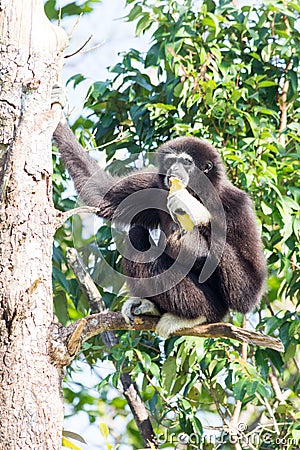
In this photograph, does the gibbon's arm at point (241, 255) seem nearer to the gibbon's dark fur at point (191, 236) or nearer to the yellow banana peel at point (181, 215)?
the gibbon's dark fur at point (191, 236)

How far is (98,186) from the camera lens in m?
5.01

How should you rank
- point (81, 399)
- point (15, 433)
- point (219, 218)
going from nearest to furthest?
point (15, 433) → point (219, 218) → point (81, 399)

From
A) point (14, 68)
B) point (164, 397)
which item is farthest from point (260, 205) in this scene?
point (14, 68)

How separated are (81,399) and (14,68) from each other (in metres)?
4.53

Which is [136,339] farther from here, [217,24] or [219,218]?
[217,24]

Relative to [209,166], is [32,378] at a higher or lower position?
lower

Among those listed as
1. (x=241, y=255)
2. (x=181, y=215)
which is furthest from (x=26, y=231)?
(x=241, y=255)

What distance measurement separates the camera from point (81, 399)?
7.47m

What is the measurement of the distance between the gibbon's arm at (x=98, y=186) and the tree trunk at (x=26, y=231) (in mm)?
1119

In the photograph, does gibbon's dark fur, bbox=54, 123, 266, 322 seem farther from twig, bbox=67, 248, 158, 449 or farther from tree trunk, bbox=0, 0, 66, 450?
tree trunk, bbox=0, 0, 66, 450

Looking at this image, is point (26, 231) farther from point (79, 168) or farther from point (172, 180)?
point (79, 168)

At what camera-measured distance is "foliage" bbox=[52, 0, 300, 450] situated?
500 centimetres

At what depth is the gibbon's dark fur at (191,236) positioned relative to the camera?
468cm

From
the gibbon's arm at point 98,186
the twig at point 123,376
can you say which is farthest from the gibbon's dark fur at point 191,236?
the twig at point 123,376
